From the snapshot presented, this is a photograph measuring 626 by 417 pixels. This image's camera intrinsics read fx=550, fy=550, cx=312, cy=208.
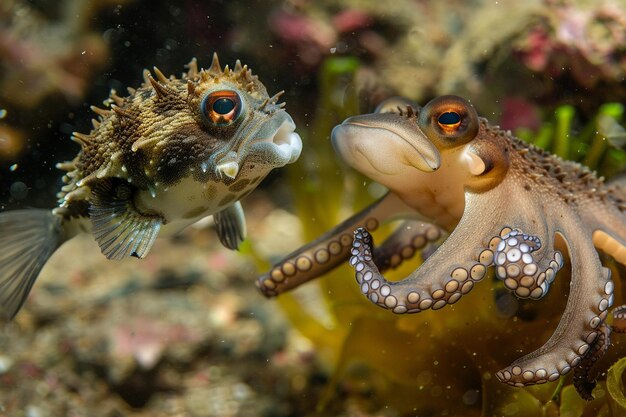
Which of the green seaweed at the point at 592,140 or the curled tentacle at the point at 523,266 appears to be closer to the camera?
the curled tentacle at the point at 523,266

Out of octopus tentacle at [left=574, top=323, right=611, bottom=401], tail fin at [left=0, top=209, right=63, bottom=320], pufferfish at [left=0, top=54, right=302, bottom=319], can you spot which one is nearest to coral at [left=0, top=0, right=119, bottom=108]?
tail fin at [left=0, top=209, right=63, bottom=320]

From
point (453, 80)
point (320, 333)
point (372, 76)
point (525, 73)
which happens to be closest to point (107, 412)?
point (320, 333)

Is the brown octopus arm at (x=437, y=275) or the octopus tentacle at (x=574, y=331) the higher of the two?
the brown octopus arm at (x=437, y=275)

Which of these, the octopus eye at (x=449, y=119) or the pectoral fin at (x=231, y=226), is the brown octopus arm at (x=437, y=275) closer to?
the octopus eye at (x=449, y=119)

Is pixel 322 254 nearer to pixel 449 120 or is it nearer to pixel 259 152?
pixel 259 152

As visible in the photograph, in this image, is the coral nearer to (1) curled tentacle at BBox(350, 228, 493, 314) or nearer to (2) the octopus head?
(2) the octopus head

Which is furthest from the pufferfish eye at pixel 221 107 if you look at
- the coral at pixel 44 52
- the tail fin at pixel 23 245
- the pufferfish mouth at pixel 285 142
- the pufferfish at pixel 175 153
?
the coral at pixel 44 52
